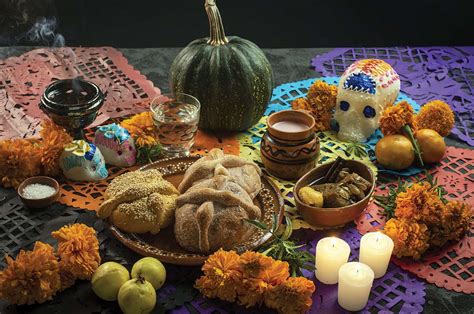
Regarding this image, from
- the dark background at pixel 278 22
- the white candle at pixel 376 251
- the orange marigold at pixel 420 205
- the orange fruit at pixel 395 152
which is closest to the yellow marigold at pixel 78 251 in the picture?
the white candle at pixel 376 251

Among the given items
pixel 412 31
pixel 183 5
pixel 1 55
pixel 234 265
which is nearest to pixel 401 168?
pixel 234 265

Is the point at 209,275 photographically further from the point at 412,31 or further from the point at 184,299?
the point at 412,31

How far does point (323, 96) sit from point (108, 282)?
36.2 inches

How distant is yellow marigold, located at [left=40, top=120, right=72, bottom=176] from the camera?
1843 mm

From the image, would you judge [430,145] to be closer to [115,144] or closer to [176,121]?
[176,121]

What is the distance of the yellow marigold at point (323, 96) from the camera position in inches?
81.6

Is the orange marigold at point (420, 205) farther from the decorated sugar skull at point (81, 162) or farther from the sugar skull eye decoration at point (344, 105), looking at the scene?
the decorated sugar skull at point (81, 162)

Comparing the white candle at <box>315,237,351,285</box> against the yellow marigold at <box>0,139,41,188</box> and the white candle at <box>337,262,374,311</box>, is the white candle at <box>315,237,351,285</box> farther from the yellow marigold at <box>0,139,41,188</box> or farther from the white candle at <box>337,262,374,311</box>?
the yellow marigold at <box>0,139,41,188</box>

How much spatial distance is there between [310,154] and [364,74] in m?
0.33

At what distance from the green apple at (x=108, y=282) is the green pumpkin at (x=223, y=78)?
70cm

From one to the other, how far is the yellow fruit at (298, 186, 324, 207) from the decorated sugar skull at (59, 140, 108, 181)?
22.0 inches

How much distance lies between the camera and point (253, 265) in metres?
1.45

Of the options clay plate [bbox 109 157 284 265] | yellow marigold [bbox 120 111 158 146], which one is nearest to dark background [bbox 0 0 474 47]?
yellow marigold [bbox 120 111 158 146]

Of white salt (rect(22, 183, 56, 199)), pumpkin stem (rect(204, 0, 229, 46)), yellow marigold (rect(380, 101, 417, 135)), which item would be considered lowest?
white salt (rect(22, 183, 56, 199))
